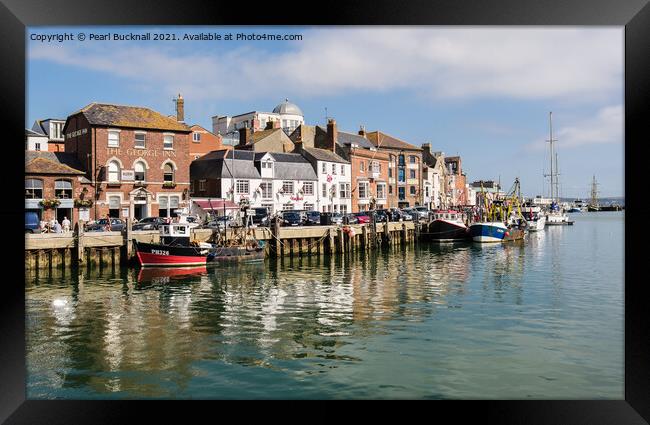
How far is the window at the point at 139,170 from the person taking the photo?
35.3 m

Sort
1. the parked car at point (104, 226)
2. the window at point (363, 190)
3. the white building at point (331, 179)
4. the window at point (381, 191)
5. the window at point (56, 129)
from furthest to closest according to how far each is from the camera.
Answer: the window at point (381, 191) → the window at point (363, 190) → the white building at point (331, 179) → the window at point (56, 129) → the parked car at point (104, 226)

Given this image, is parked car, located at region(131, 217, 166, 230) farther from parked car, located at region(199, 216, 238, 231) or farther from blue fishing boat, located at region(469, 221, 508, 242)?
blue fishing boat, located at region(469, 221, 508, 242)

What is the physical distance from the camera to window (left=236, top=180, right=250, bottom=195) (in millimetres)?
43125

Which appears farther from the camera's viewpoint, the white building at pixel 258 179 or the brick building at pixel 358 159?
the brick building at pixel 358 159

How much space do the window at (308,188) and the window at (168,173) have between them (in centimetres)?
1397

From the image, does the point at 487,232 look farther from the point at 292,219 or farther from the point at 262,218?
the point at 262,218

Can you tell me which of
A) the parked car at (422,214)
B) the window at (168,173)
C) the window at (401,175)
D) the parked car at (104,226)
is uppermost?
the window at (401,175)

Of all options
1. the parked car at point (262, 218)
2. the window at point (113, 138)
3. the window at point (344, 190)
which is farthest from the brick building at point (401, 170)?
the window at point (113, 138)

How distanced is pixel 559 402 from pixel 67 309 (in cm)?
1408

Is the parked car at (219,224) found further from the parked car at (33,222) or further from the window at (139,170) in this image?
the parked car at (33,222)

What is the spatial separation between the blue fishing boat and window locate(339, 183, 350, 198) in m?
14.3
